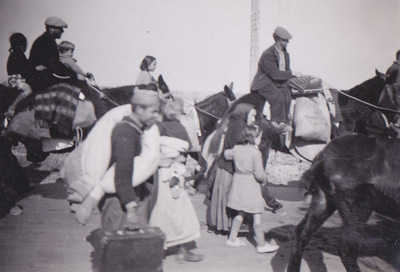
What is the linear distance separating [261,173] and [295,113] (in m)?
2.41

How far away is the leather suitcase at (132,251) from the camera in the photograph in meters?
3.13

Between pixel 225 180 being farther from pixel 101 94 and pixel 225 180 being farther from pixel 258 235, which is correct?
pixel 101 94

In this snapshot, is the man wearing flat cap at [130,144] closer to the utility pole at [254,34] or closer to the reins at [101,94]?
the reins at [101,94]

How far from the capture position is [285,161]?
12312mm

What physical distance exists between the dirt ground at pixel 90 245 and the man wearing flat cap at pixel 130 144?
1.35m

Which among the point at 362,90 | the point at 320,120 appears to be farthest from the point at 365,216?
the point at 362,90

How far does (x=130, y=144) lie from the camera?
340cm

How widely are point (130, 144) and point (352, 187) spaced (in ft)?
7.35

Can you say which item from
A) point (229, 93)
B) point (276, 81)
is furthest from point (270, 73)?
point (229, 93)

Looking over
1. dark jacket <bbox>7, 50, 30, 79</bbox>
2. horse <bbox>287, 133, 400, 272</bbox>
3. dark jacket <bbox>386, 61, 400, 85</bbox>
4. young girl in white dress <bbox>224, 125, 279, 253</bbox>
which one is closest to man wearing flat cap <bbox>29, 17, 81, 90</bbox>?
dark jacket <bbox>7, 50, 30, 79</bbox>

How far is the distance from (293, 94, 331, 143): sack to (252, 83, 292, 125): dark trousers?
204mm

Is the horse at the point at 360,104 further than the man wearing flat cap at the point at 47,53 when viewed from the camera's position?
Yes

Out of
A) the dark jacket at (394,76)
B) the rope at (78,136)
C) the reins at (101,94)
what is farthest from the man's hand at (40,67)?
the dark jacket at (394,76)

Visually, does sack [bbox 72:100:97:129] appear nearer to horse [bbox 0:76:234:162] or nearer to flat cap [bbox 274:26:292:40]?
horse [bbox 0:76:234:162]
